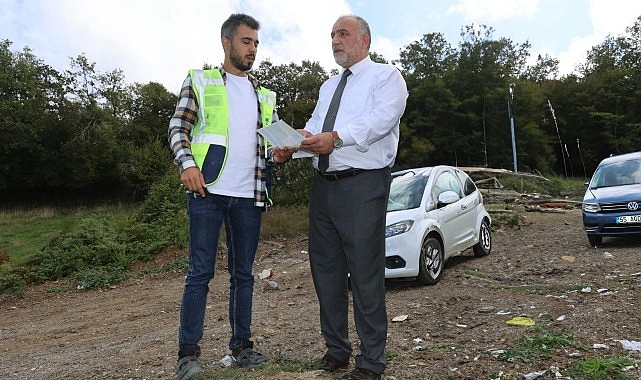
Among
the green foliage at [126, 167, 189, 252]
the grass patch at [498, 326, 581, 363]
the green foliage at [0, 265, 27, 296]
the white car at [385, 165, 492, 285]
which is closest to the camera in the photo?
the grass patch at [498, 326, 581, 363]

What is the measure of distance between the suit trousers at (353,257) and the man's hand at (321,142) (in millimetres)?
312

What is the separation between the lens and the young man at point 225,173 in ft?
11.0

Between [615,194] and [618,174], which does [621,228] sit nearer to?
[615,194]

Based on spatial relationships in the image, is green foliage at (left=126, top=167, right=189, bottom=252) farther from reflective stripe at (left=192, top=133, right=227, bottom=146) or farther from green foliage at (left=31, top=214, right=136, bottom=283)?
reflective stripe at (left=192, top=133, right=227, bottom=146)

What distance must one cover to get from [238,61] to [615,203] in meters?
8.19

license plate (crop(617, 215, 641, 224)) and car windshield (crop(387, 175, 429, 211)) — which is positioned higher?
car windshield (crop(387, 175, 429, 211))

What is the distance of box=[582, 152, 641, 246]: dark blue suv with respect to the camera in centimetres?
911

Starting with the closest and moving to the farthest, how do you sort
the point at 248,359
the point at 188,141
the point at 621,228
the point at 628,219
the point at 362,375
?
the point at 362,375, the point at 188,141, the point at 248,359, the point at 628,219, the point at 621,228

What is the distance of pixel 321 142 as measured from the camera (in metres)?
3.19

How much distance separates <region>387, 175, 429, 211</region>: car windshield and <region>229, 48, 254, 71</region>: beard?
14.3 ft

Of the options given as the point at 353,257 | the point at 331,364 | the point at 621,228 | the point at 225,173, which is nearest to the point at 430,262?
the point at 331,364

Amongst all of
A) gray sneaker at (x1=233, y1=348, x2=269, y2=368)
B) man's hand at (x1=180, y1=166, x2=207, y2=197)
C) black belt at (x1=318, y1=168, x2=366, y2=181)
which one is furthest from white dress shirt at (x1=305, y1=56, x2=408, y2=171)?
gray sneaker at (x1=233, y1=348, x2=269, y2=368)

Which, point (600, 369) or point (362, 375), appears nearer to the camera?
point (362, 375)

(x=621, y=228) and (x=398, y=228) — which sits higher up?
(x=398, y=228)
